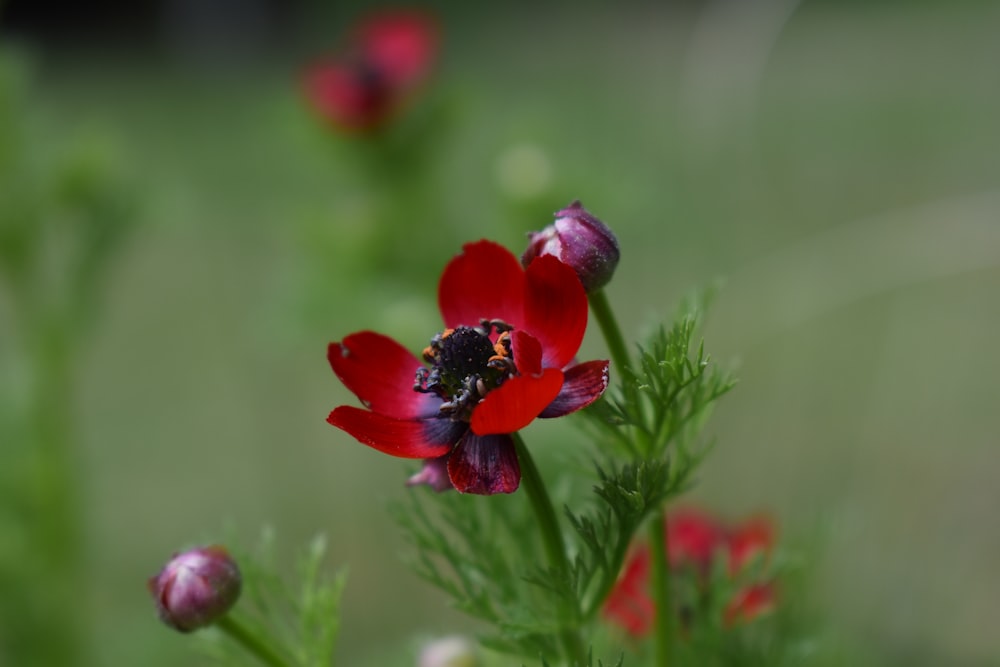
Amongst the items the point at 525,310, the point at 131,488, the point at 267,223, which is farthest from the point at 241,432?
the point at 525,310

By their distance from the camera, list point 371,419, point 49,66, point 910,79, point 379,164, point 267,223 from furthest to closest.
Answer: point 49,66 < point 267,223 < point 910,79 < point 379,164 < point 371,419

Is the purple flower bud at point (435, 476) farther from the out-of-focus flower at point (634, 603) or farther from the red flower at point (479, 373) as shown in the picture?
the out-of-focus flower at point (634, 603)

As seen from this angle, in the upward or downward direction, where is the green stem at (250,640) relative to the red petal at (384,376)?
downward

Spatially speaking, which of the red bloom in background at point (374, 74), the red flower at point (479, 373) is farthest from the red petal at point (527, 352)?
the red bloom in background at point (374, 74)

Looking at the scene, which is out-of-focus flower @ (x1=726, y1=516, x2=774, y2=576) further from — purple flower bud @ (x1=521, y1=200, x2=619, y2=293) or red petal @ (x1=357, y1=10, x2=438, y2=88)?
red petal @ (x1=357, y1=10, x2=438, y2=88)

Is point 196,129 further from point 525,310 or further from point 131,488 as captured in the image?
point 525,310

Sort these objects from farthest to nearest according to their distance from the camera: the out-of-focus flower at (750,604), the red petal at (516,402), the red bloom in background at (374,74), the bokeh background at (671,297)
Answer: the red bloom in background at (374,74) → the bokeh background at (671,297) → the out-of-focus flower at (750,604) → the red petal at (516,402)

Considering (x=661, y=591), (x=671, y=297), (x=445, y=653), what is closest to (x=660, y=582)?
(x=661, y=591)
